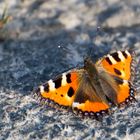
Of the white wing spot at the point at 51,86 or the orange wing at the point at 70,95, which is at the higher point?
the white wing spot at the point at 51,86

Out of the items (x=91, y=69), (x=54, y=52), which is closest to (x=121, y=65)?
(x=91, y=69)

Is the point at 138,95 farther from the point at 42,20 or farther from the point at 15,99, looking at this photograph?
the point at 42,20

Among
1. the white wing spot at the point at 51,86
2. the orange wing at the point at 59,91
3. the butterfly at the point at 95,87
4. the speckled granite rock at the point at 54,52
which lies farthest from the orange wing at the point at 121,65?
the white wing spot at the point at 51,86

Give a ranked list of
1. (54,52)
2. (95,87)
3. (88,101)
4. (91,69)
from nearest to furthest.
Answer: (88,101), (95,87), (91,69), (54,52)

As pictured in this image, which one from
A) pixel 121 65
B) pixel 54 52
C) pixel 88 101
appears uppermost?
pixel 54 52

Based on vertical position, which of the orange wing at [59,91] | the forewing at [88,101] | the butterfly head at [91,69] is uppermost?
the butterfly head at [91,69]

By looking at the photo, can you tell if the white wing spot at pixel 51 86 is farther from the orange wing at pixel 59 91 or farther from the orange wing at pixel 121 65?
the orange wing at pixel 121 65

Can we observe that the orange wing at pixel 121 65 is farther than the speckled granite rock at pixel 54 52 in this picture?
Yes

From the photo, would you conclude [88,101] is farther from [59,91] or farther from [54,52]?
[54,52]
